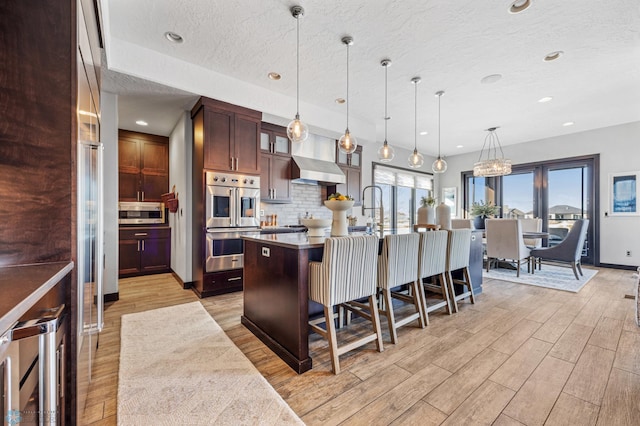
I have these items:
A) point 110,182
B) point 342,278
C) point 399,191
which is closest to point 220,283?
point 110,182

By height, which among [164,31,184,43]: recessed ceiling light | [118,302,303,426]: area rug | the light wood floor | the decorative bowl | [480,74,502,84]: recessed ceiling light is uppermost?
A: [164,31,184,43]: recessed ceiling light

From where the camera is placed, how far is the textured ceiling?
8.28 feet

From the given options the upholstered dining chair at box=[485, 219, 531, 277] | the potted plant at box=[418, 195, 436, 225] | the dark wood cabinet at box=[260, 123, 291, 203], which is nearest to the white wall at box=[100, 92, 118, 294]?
the dark wood cabinet at box=[260, 123, 291, 203]

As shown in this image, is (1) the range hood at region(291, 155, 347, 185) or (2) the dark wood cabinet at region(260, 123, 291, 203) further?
(1) the range hood at region(291, 155, 347, 185)

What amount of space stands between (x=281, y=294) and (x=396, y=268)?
1.00 m

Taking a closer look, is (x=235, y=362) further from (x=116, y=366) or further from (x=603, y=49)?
(x=603, y=49)

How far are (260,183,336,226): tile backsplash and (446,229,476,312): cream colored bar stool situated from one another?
289cm

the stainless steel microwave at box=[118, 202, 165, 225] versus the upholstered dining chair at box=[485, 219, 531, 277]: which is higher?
the stainless steel microwave at box=[118, 202, 165, 225]

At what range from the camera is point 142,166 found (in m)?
5.15

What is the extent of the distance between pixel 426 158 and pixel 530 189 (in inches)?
109

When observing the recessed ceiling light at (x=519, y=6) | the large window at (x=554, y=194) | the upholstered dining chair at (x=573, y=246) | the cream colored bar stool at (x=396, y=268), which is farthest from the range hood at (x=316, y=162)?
the large window at (x=554, y=194)

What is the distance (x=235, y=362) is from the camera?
2.00 metres

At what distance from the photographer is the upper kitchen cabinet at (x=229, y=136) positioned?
369 cm

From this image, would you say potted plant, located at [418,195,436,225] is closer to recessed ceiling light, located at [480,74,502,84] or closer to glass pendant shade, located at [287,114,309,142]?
glass pendant shade, located at [287,114,309,142]
